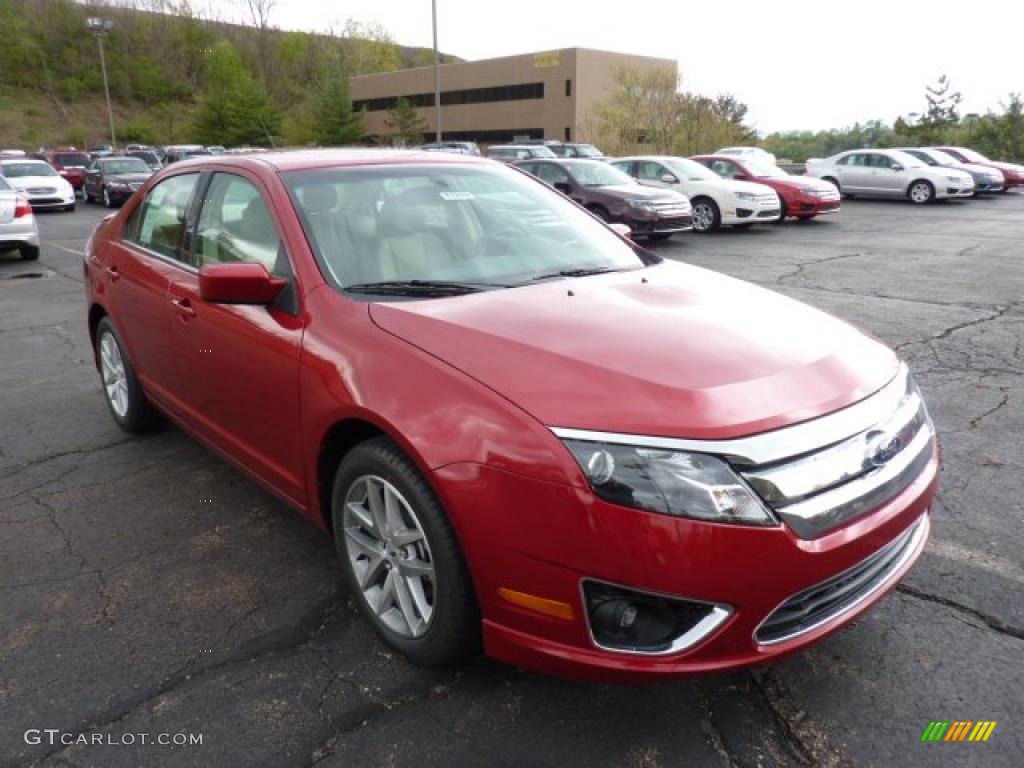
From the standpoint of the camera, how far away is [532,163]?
1559cm

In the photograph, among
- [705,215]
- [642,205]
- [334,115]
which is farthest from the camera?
[334,115]

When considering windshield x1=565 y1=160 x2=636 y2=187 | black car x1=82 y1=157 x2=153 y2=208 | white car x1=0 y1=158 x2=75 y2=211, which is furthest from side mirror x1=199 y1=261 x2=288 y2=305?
black car x1=82 y1=157 x2=153 y2=208

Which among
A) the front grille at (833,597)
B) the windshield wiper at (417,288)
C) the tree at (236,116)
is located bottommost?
the front grille at (833,597)

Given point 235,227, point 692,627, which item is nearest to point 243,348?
point 235,227

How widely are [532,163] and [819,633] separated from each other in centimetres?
1448

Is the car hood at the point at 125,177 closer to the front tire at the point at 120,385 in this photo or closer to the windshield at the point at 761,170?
the windshield at the point at 761,170

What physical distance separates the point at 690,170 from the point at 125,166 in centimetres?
1856

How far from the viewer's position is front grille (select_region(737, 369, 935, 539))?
6.33ft

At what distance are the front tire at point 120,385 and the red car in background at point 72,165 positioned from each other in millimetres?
28205

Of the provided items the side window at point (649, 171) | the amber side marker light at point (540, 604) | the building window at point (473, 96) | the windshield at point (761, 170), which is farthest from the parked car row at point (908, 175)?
the building window at point (473, 96)

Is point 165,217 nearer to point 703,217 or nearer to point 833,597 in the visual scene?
point 833,597

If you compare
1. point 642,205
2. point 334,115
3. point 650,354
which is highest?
point 334,115

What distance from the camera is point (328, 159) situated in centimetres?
340

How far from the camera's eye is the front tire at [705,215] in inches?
615
